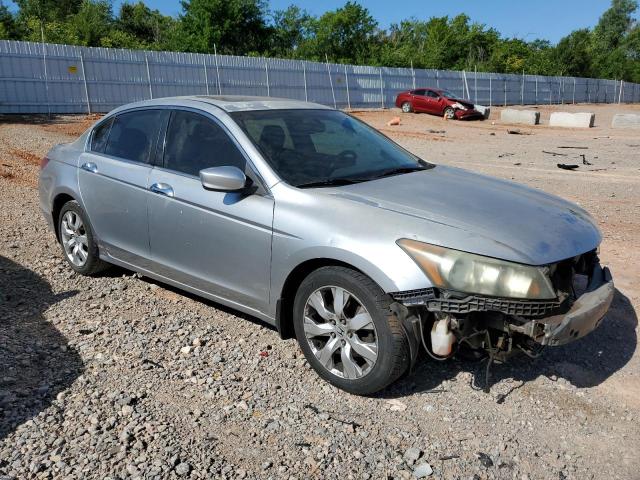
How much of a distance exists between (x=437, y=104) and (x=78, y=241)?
28.2 metres

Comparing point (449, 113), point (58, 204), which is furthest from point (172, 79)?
point (58, 204)

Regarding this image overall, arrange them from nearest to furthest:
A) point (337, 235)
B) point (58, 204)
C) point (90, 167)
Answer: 1. point (337, 235)
2. point (90, 167)
3. point (58, 204)

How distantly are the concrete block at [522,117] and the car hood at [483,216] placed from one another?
1097 inches

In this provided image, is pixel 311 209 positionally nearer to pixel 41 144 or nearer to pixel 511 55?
pixel 41 144

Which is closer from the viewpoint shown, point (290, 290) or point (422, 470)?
point (422, 470)

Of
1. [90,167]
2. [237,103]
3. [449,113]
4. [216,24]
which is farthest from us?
[216,24]

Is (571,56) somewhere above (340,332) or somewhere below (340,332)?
above

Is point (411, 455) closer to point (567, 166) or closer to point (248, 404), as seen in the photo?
point (248, 404)

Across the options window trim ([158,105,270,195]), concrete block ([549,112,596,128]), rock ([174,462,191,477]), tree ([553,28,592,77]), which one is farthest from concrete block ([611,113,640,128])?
tree ([553,28,592,77])

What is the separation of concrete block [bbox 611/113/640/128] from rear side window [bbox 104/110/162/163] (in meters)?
26.4

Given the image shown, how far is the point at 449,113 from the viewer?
30.9 meters

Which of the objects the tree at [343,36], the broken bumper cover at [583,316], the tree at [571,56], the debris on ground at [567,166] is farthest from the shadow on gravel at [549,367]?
the tree at [571,56]

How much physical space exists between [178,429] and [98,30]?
48726 mm

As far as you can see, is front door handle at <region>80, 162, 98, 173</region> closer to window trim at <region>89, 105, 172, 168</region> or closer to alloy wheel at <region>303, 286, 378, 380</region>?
window trim at <region>89, 105, 172, 168</region>
